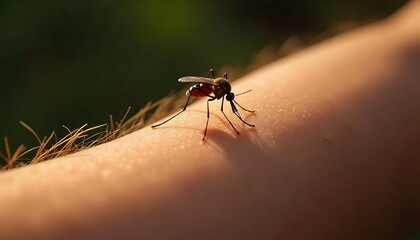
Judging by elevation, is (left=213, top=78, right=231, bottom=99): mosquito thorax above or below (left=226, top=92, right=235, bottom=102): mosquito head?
above

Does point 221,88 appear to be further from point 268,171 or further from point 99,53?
point 99,53

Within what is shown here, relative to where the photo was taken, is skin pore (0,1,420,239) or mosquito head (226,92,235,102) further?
mosquito head (226,92,235,102)

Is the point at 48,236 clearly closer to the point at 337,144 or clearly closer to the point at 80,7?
the point at 337,144

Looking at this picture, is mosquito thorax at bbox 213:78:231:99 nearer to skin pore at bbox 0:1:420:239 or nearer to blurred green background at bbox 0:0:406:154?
skin pore at bbox 0:1:420:239

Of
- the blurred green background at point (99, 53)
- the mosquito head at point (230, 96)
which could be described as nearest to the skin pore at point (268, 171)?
the mosquito head at point (230, 96)

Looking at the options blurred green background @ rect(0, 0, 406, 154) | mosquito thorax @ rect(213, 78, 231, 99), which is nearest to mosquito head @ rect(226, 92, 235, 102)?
mosquito thorax @ rect(213, 78, 231, 99)

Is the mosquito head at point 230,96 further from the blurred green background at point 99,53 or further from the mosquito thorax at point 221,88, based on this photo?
the blurred green background at point 99,53
